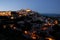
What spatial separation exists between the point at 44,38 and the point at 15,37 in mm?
3907

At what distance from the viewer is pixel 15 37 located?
15664 mm

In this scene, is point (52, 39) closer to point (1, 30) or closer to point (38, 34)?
point (38, 34)

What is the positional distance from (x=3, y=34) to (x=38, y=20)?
628 inches

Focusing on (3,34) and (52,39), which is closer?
(3,34)

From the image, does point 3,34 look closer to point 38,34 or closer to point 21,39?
point 21,39

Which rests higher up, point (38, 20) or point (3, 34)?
point (3, 34)

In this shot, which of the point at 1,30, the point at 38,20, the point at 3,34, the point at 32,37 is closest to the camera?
the point at 3,34

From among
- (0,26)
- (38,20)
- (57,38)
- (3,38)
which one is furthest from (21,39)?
(38,20)

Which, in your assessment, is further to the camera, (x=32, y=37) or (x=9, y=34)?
(x=32, y=37)

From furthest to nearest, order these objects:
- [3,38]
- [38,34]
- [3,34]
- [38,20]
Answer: [38,20] → [38,34] → [3,34] → [3,38]

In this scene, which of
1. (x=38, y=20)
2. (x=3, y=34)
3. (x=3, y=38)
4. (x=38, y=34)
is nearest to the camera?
(x=3, y=38)

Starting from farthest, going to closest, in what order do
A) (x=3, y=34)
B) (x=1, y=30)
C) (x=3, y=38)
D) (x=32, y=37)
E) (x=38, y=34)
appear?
(x=38, y=34)
(x=32, y=37)
(x=1, y=30)
(x=3, y=34)
(x=3, y=38)

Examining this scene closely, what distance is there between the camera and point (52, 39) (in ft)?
61.3

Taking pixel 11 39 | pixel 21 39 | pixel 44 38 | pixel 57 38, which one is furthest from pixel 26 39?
pixel 57 38
